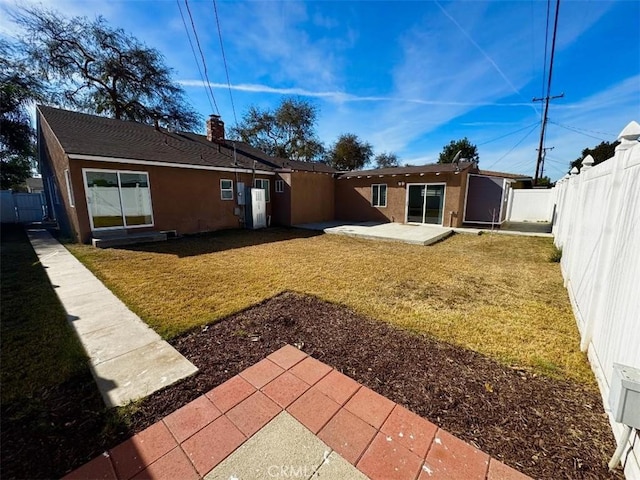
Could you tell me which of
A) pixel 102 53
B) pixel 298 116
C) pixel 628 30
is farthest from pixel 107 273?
pixel 298 116

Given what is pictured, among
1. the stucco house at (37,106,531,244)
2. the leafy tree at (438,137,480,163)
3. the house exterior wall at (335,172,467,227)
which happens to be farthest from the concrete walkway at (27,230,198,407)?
the leafy tree at (438,137,480,163)

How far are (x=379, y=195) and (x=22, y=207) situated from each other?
20.0 metres

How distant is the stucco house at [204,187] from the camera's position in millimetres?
8219

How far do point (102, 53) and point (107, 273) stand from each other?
19.8 meters

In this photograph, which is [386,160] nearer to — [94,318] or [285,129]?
[285,129]

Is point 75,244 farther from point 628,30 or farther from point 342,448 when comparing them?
point 628,30

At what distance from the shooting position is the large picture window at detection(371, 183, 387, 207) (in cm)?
1341

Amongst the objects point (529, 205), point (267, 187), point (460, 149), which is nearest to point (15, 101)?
point (267, 187)

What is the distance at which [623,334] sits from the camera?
1812mm

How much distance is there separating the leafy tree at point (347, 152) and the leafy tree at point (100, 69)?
47.5 ft

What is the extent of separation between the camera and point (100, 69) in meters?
17.2

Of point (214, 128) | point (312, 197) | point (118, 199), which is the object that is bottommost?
point (118, 199)

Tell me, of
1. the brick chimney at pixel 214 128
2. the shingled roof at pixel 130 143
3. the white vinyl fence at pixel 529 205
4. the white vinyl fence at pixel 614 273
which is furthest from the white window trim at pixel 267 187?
the white vinyl fence at pixel 529 205

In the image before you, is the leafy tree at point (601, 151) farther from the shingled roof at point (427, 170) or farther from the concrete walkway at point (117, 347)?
the concrete walkway at point (117, 347)
